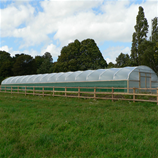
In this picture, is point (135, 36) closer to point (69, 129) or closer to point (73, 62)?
point (73, 62)

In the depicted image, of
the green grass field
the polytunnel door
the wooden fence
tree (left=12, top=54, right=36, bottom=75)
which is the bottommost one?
the green grass field

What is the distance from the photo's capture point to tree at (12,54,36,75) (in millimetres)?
49194

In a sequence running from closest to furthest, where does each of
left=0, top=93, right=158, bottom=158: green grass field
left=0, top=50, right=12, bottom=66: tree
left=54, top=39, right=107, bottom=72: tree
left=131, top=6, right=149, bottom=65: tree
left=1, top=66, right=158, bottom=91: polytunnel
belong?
left=0, top=93, right=158, bottom=158: green grass field, left=1, top=66, right=158, bottom=91: polytunnel, left=131, top=6, right=149, bottom=65: tree, left=54, top=39, right=107, bottom=72: tree, left=0, top=50, right=12, bottom=66: tree

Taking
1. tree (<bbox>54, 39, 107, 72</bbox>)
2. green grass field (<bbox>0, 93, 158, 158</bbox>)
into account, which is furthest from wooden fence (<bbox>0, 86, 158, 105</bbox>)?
tree (<bbox>54, 39, 107, 72</bbox>)

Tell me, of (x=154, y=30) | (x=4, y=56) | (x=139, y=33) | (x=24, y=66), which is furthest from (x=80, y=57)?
(x=4, y=56)

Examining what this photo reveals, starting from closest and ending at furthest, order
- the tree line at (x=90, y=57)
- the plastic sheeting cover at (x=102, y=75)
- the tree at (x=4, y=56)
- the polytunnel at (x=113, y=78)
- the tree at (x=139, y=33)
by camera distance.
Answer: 1. the polytunnel at (x=113, y=78)
2. the plastic sheeting cover at (x=102, y=75)
3. the tree line at (x=90, y=57)
4. the tree at (x=139, y=33)
5. the tree at (x=4, y=56)

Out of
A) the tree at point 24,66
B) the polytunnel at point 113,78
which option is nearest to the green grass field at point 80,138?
the polytunnel at point 113,78

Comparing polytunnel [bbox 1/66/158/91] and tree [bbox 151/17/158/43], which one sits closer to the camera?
polytunnel [bbox 1/66/158/91]

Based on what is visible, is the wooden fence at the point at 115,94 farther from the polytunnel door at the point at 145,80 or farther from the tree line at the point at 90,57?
the tree line at the point at 90,57

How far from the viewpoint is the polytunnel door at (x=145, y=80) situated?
16737 millimetres

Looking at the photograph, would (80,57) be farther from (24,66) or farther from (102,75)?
(102,75)

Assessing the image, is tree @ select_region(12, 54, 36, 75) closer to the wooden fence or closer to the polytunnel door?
the wooden fence

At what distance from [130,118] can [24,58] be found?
4807cm

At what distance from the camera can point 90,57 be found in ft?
130
